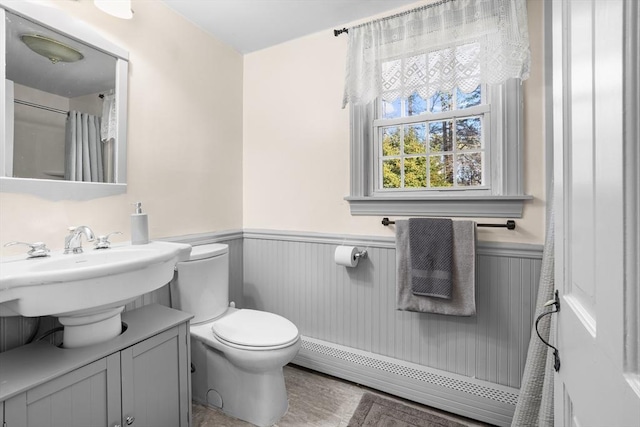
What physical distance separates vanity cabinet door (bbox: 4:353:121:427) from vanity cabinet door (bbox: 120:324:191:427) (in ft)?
0.15

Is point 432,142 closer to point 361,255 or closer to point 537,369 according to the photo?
point 361,255

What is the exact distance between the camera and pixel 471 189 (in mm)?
1795

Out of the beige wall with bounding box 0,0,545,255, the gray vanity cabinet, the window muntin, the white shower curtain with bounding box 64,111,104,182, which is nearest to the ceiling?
the beige wall with bounding box 0,0,545,255

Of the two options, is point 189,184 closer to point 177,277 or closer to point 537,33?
point 177,277

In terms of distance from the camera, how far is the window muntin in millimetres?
1785

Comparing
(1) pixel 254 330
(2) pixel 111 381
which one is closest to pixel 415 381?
(1) pixel 254 330

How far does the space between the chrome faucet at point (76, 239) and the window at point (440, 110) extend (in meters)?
1.36

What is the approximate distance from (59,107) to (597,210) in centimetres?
193

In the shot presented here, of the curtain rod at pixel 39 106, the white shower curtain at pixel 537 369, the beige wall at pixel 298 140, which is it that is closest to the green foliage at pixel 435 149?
the beige wall at pixel 298 140

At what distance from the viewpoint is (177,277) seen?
1.76 meters

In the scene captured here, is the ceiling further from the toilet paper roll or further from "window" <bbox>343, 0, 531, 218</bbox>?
the toilet paper roll

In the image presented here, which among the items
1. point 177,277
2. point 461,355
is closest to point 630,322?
point 461,355

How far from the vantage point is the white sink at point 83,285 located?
0.94 metres

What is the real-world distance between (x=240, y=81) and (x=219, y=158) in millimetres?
659
